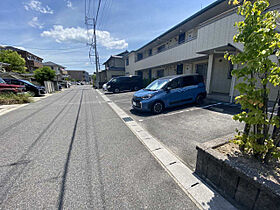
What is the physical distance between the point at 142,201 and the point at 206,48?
7.87 meters

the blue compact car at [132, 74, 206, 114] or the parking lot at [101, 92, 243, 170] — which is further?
the blue compact car at [132, 74, 206, 114]

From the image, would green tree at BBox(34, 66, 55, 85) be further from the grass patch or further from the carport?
the carport

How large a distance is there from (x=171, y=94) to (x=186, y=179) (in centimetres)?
401

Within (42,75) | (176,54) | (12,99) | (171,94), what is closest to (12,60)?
(42,75)

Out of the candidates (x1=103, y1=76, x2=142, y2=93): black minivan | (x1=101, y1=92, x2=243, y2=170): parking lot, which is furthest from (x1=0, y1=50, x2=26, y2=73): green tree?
(x1=101, y1=92, x2=243, y2=170): parking lot

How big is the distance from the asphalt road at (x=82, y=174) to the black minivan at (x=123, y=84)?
10963 millimetres

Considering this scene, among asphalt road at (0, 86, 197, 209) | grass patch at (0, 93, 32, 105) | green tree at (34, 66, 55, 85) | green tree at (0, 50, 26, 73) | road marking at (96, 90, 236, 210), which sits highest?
green tree at (0, 50, 26, 73)

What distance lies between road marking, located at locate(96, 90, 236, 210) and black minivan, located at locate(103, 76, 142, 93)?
38.7 ft

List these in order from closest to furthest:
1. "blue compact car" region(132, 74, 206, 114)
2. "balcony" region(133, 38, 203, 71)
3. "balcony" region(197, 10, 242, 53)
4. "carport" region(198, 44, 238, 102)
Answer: "blue compact car" region(132, 74, 206, 114), "balcony" region(197, 10, 242, 53), "carport" region(198, 44, 238, 102), "balcony" region(133, 38, 203, 71)

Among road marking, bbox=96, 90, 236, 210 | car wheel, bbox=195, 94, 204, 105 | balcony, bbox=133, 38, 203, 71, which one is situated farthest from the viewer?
balcony, bbox=133, 38, 203, 71

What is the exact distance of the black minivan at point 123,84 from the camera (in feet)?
46.0

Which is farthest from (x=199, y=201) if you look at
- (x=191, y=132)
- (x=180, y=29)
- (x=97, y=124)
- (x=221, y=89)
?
(x=180, y=29)

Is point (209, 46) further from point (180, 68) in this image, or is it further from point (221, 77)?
point (180, 68)

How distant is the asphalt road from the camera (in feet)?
5.02
